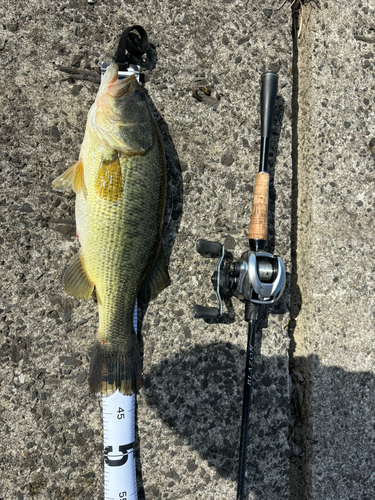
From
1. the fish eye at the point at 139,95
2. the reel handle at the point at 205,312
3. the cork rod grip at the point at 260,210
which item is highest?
the fish eye at the point at 139,95

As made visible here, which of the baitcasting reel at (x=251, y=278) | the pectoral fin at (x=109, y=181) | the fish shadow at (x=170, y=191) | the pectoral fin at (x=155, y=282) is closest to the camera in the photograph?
the pectoral fin at (x=109, y=181)

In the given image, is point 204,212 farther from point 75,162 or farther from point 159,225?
point 75,162

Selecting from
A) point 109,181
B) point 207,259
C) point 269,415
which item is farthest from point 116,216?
point 269,415

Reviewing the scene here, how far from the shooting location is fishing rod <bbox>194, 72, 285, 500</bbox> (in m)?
1.77

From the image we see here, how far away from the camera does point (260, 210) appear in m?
1.94

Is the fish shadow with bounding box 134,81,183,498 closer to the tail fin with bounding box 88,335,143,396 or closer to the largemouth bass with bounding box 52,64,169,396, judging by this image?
the largemouth bass with bounding box 52,64,169,396

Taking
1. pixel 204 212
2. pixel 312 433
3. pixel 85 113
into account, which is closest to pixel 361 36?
pixel 204 212

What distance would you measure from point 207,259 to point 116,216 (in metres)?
0.64

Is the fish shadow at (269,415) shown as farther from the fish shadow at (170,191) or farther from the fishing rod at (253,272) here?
the fish shadow at (170,191)

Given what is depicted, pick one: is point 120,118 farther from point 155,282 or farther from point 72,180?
point 155,282

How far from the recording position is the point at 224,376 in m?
2.03

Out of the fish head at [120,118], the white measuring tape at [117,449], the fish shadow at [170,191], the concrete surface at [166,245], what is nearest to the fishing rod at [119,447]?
the white measuring tape at [117,449]

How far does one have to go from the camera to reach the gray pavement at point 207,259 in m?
1.84

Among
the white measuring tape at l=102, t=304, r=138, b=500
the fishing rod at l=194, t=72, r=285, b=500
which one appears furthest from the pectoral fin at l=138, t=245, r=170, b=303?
the white measuring tape at l=102, t=304, r=138, b=500
